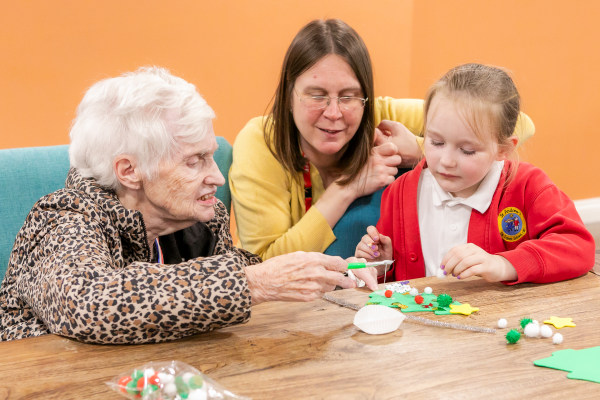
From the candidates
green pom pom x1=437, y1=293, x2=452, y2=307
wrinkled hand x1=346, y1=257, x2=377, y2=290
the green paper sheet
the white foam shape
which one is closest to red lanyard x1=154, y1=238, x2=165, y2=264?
wrinkled hand x1=346, y1=257, x2=377, y2=290

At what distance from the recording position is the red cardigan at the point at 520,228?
1.64 metres

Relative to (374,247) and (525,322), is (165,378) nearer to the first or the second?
(525,322)

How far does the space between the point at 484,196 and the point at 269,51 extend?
84.3 inches

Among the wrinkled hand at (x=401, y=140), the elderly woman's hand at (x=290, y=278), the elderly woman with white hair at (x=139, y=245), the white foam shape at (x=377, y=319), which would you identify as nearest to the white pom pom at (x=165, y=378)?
the elderly woman with white hair at (x=139, y=245)

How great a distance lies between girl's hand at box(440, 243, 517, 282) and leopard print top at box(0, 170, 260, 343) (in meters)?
0.59

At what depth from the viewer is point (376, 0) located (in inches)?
154

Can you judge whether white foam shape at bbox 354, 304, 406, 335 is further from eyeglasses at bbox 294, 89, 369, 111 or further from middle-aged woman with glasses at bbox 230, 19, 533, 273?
eyeglasses at bbox 294, 89, 369, 111

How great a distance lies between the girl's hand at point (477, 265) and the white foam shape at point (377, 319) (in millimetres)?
296

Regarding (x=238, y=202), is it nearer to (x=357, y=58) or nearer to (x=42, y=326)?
(x=357, y=58)

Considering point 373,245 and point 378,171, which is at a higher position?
point 378,171

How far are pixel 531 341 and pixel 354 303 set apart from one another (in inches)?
16.0

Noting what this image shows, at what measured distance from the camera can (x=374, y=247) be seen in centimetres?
195

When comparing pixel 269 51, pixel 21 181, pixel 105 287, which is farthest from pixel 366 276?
pixel 269 51

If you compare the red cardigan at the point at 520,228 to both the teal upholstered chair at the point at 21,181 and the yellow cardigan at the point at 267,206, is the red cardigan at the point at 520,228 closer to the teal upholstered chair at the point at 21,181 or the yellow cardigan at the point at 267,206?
the yellow cardigan at the point at 267,206
